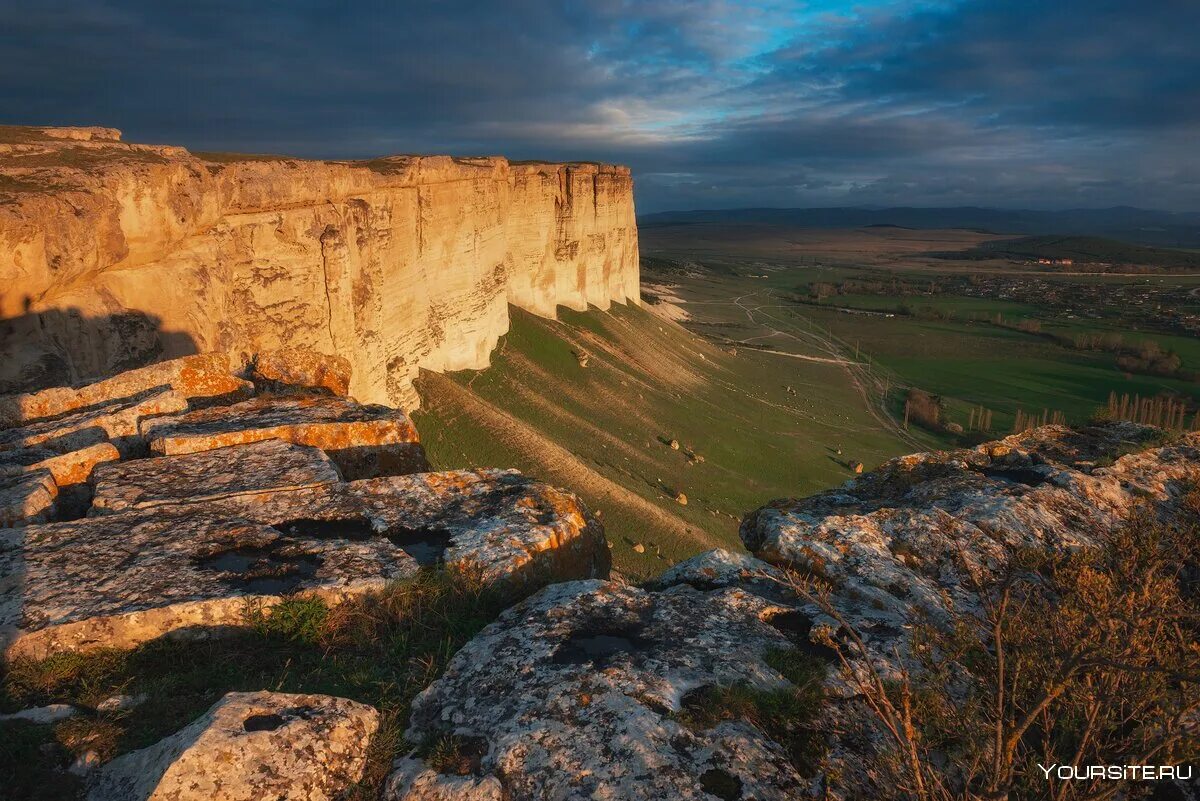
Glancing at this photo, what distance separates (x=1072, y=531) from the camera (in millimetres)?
5809

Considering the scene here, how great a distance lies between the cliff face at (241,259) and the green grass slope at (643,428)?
2.53 meters

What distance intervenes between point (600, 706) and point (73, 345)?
11.2 metres

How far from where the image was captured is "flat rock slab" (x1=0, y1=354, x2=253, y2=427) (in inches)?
253

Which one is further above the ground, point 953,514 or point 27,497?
point 27,497

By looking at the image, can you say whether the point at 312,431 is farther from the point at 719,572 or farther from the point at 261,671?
the point at 719,572

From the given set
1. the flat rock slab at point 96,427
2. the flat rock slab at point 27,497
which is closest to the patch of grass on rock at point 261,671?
the flat rock slab at point 27,497

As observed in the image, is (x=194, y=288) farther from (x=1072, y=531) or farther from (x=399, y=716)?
(x=1072, y=531)

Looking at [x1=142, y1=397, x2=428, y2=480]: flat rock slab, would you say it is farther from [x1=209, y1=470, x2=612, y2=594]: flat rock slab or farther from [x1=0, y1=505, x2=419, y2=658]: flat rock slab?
[x1=0, y1=505, x2=419, y2=658]: flat rock slab

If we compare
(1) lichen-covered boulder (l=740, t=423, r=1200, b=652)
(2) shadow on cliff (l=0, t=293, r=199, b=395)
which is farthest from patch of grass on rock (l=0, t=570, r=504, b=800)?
(2) shadow on cliff (l=0, t=293, r=199, b=395)

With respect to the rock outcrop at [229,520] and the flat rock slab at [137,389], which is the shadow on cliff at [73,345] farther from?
the rock outcrop at [229,520]

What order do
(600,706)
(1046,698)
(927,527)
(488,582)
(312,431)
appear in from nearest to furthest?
1. (1046,698)
2. (600,706)
3. (488,582)
4. (927,527)
5. (312,431)

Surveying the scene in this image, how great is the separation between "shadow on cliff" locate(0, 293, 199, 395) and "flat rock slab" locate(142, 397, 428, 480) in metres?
5.51

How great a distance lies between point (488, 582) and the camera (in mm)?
4422

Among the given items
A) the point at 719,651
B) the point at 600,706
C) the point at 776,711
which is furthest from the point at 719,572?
the point at 600,706
